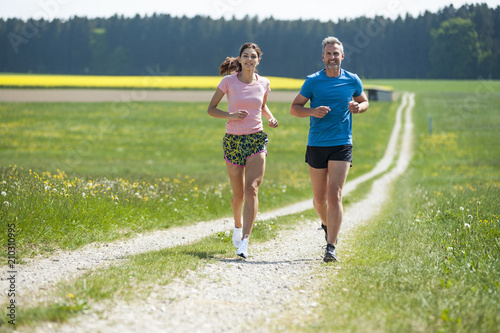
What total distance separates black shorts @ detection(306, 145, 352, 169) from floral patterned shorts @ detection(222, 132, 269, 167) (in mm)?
620

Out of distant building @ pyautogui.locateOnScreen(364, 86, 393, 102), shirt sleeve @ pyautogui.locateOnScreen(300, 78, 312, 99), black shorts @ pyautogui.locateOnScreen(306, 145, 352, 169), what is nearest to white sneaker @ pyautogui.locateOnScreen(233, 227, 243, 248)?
black shorts @ pyautogui.locateOnScreen(306, 145, 352, 169)

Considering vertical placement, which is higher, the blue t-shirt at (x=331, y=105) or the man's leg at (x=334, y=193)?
the blue t-shirt at (x=331, y=105)

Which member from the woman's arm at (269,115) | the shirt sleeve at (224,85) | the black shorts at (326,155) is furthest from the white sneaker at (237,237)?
the shirt sleeve at (224,85)

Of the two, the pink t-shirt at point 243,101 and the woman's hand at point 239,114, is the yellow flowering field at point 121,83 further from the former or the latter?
the woman's hand at point 239,114

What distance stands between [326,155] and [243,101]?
123 cm

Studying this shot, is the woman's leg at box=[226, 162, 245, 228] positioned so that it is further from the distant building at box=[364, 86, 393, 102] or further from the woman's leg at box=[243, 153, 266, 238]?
the distant building at box=[364, 86, 393, 102]

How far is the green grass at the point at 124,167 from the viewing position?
27.2ft

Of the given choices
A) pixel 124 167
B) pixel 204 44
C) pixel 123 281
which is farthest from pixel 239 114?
pixel 204 44

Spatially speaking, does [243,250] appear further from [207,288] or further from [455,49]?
[455,49]

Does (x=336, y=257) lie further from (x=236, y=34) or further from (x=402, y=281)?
(x=236, y=34)

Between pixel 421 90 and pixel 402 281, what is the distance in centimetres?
8620

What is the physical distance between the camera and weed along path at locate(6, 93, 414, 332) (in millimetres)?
4305

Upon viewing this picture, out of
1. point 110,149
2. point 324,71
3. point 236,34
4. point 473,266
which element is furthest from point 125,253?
point 236,34

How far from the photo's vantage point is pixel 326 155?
693 centimetres
